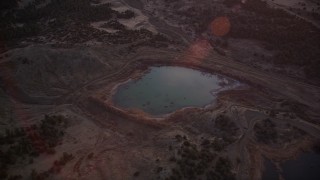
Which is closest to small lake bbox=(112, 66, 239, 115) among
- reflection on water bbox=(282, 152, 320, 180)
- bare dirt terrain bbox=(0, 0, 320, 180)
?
bare dirt terrain bbox=(0, 0, 320, 180)

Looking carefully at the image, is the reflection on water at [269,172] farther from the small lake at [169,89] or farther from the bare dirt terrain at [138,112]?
the small lake at [169,89]

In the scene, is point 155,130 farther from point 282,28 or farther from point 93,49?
point 282,28

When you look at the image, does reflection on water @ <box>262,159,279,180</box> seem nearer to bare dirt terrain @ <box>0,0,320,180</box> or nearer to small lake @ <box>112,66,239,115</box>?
bare dirt terrain @ <box>0,0,320,180</box>

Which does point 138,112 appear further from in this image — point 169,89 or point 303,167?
point 303,167

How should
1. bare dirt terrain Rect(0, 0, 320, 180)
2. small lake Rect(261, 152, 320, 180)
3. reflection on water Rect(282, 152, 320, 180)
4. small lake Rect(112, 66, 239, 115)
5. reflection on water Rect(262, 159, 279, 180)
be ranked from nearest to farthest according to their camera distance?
1. bare dirt terrain Rect(0, 0, 320, 180)
2. reflection on water Rect(262, 159, 279, 180)
3. small lake Rect(261, 152, 320, 180)
4. reflection on water Rect(282, 152, 320, 180)
5. small lake Rect(112, 66, 239, 115)

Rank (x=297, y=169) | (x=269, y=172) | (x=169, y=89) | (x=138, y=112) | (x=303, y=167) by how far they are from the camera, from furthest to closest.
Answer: (x=169, y=89) < (x=138, y=112) < (x=303, y=167) < (x=297, y=169) < (x=269, y=172)

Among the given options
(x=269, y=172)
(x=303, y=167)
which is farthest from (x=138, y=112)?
(x=303, y=167)
